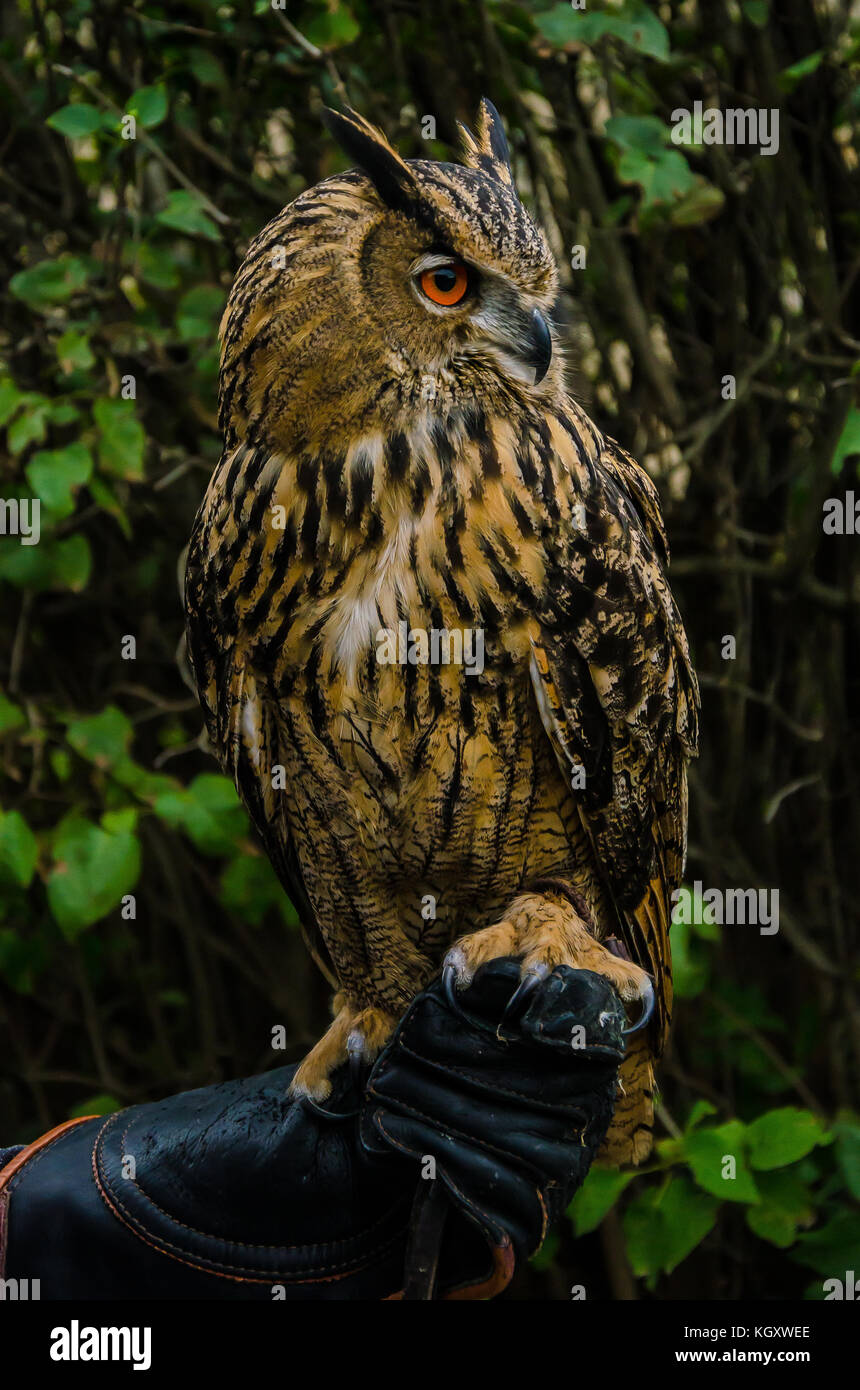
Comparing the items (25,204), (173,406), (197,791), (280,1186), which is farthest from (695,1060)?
(25,204)

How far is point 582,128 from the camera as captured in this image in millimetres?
2811

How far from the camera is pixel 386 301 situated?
1517 mm

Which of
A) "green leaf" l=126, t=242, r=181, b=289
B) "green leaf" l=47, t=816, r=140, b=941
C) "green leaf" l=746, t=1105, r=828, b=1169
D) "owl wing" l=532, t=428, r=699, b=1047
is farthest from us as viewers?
"green leaf" l=126, t=242, r=181, b=289

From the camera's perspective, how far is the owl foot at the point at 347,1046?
71.9 inches

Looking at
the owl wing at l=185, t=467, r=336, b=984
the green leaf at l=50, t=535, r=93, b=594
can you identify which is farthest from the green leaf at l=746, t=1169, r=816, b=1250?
the green leaf at l=50, t=535, r=93, b=594

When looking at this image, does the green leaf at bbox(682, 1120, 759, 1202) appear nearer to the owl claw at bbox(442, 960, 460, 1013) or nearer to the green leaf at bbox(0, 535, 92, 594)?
the owl claw at bbox(442, 960, 460, 1013)

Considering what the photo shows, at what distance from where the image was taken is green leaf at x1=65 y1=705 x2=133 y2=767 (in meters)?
2.37

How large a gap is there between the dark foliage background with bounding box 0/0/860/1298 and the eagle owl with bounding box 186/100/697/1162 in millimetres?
671

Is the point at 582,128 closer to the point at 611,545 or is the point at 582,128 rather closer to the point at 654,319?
the point at 654,319

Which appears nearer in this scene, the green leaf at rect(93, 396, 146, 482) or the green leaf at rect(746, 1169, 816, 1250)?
the green leaf at rect(746, 1169, 816, 1250)

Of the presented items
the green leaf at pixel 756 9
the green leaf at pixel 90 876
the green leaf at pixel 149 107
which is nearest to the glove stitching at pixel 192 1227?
the green leaf at pixel 90 876

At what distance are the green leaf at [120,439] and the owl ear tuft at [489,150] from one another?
0.83 meters

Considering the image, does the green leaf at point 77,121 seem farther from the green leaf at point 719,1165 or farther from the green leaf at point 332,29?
the green leaf at point 719,1165

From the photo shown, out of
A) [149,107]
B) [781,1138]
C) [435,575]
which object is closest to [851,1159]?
[781,1138]
